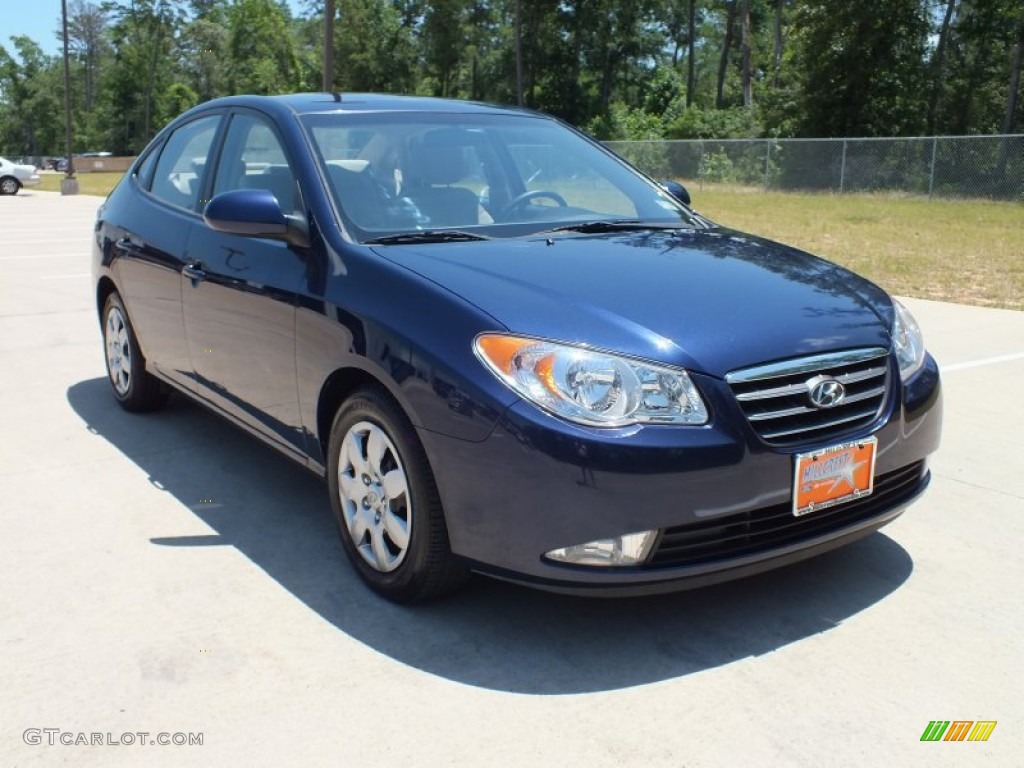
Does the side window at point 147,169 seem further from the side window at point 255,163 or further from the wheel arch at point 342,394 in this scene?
the wheel arch at point 342,394

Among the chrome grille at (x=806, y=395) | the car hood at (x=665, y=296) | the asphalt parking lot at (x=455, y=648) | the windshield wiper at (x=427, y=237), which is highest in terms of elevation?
the windshield wiper at (x=427, y=237)

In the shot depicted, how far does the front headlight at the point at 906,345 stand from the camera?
3.40 metres

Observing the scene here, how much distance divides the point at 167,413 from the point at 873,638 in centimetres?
402

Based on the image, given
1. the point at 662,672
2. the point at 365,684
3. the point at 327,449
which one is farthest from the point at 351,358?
the point at 662,672

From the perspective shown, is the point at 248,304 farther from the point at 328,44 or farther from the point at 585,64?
the point at 585,64

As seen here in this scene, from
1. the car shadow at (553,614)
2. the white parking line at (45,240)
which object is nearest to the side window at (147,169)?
the car shadow at (553,614)

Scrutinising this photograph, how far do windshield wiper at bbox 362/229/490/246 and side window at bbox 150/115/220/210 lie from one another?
4.91 ft

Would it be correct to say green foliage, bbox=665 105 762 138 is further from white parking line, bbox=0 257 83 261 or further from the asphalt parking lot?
the asphalt parking lot

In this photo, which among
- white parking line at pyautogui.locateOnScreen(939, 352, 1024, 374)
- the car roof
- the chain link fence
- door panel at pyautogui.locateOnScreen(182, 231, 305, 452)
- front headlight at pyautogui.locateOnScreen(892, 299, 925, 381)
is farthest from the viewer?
the chain link fence

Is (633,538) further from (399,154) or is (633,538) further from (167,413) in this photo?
(167,413)

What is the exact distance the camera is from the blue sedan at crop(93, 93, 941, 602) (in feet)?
9.20

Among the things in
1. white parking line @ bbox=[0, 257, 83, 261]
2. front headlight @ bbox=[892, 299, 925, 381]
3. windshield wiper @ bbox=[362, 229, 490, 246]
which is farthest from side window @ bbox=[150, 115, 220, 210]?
white parking line @ bbox=[0, 257, 83, 261]

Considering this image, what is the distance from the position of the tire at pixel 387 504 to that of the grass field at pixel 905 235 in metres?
8.07

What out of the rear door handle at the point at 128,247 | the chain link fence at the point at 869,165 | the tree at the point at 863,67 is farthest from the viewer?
the tree at the point at 863,67
